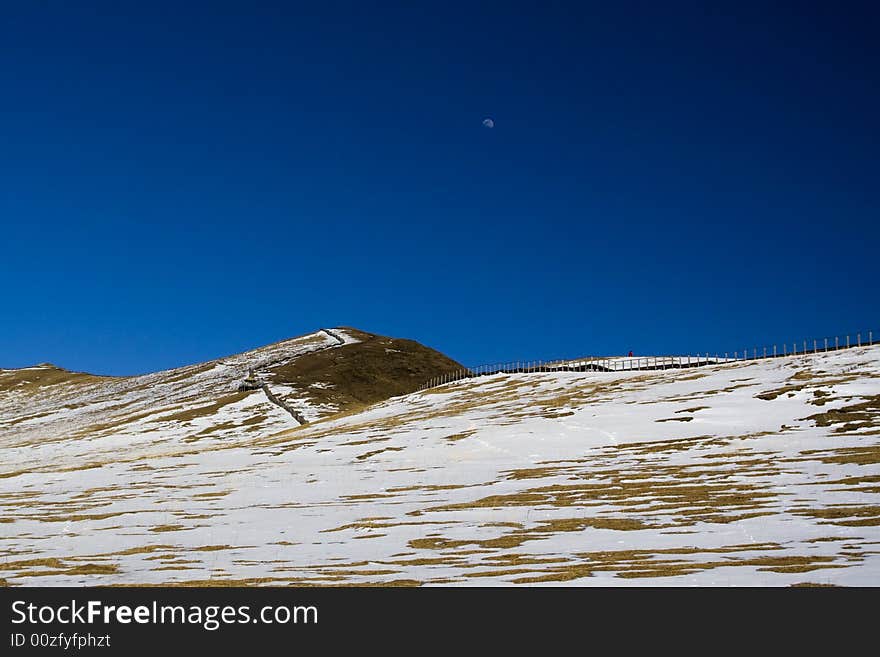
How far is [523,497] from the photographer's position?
33.3 metres

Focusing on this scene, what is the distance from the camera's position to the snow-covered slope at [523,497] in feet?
59.9

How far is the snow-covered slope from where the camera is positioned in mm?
18266

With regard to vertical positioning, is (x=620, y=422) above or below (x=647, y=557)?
above

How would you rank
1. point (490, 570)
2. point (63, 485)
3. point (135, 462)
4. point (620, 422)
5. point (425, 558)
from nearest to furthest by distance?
1. point (490, 570)
2. point (425, 558)
3. point (63, 485)
4. point (620, 422)
5. point (135, 462)

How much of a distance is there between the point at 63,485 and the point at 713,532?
1897 inches

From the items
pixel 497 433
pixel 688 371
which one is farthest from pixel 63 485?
pixel 688 371

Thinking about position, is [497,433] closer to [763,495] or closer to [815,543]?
[763,495]

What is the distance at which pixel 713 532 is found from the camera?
21375mm
